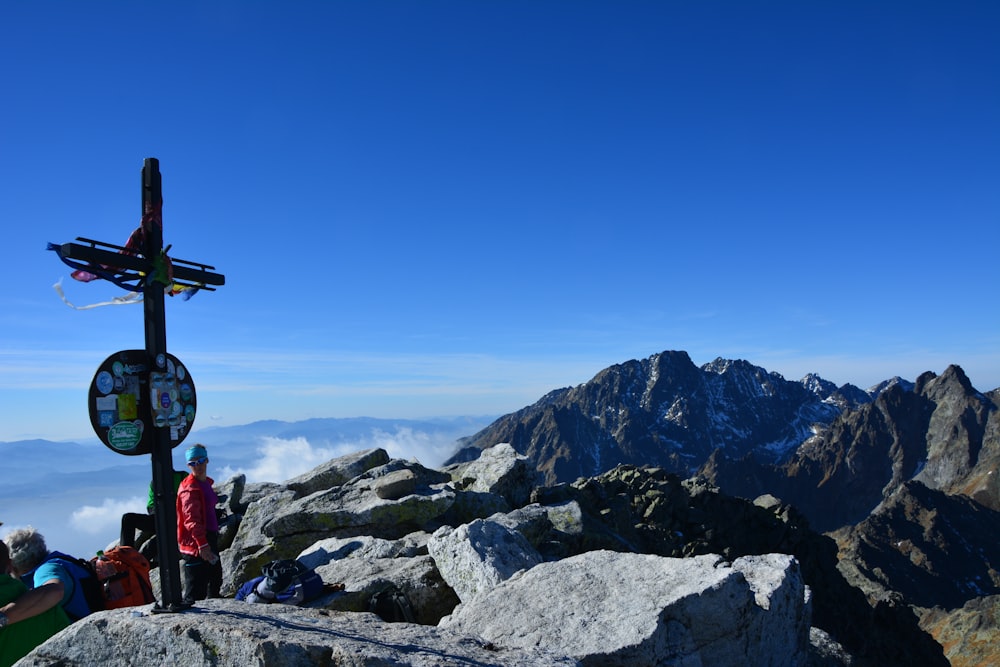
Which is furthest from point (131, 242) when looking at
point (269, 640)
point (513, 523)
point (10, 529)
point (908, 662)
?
point (908, 662)

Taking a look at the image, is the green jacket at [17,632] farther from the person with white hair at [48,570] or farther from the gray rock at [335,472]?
the gray rock at [335,472]

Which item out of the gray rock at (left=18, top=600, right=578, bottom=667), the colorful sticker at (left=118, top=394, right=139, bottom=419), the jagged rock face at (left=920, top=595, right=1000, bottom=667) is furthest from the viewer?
the jagged rock face at (left=920, top=595, right=1000, bottom=667)

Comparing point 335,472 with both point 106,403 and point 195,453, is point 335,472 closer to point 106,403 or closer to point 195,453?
point 195,453

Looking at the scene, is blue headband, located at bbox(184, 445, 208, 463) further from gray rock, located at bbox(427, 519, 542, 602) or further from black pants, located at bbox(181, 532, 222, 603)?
gray rock, located at bbox(427, 519, 542, 602)

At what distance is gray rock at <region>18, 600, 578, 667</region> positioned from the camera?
19.8ft

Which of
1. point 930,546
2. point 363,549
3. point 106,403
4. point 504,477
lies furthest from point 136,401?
point 930,546

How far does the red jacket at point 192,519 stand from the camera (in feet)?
41.2

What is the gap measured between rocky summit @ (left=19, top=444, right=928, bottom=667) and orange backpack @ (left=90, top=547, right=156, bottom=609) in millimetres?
2462

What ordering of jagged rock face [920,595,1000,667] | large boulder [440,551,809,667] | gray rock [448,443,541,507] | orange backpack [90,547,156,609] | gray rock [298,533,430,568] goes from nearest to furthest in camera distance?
large boulder [440,551,809,667], orange backpack [90,547,156,609], gray rock [298,533,430,568], gray rock [448,443,541,507], jagged rock face [920,595,1000,667]

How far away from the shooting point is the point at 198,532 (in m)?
12.6

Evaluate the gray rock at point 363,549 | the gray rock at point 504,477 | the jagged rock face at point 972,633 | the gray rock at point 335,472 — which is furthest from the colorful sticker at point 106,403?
the jagged rock face at point 972,633

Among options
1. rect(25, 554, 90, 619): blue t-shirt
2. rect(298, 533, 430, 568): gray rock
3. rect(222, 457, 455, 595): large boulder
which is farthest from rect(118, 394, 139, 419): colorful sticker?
rect(222, 457, 455, 595): large boulder

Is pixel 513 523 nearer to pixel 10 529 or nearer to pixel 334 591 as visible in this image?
pixel 334 591

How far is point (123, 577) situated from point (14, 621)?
2631 mm
